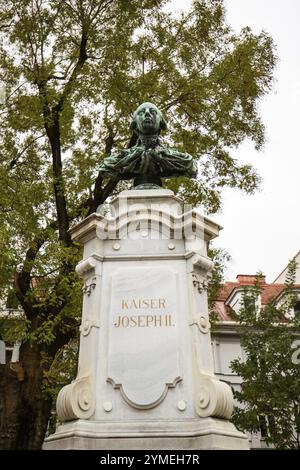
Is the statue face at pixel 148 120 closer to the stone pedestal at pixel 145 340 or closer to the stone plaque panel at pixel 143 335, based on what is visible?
the stone pedestal at pixel 145 340

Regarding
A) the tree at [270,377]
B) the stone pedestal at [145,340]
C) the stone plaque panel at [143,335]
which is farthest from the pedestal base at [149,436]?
the tree at [270,377]

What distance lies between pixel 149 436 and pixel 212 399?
701mm

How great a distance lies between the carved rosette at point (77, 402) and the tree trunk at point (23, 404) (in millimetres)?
4739

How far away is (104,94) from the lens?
11547mm

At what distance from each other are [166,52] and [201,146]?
251 centimetres

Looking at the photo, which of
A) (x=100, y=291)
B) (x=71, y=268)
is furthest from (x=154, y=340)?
(x=71, y=268)

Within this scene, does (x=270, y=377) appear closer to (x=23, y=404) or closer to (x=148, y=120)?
(x=23, y=404)

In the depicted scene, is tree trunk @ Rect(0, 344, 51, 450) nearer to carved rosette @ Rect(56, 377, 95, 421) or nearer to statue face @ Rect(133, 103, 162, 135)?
carved rosette @ Rect(56, 377, 95, 421)

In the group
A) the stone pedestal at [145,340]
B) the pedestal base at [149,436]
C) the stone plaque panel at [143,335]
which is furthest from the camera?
the stone plaque panel at [143,335]

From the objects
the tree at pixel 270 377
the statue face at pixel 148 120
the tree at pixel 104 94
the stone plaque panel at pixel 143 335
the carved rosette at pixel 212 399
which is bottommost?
the carved rosette at pixel 212 399

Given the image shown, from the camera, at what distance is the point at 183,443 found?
4.49m

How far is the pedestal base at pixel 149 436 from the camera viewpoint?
4449 millimetres

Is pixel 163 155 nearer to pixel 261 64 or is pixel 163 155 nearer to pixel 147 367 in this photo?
A: pixel 147 367

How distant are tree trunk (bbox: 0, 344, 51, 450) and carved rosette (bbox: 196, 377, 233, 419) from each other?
5.41m
